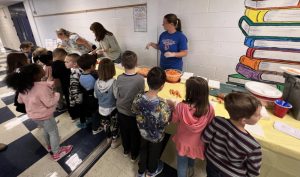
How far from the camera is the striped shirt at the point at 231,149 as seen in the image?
0.80 meters

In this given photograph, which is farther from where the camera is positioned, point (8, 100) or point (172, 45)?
point (8, 100)

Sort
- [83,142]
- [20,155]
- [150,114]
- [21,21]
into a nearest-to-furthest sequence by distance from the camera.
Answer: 1. [150,114]
2. [20,155]
3. [83,142]
4. [21,21]

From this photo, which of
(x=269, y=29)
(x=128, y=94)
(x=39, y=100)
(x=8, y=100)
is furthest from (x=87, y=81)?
(x=8, y=100)

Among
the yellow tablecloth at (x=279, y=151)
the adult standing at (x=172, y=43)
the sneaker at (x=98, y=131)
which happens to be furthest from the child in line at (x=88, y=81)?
the yellow tablecloth at (x=279, y=151)

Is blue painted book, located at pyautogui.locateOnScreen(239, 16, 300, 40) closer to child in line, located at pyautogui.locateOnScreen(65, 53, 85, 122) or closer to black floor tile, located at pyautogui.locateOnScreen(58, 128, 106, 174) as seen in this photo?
child in line, located at pyautogui.locateOnScreen(65, 53, 85, 122)

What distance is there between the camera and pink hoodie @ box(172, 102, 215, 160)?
1.02m

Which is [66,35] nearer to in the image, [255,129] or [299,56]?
[255,129]

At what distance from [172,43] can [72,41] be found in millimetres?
1964

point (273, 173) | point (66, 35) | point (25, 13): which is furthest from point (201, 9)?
point (25, 13)

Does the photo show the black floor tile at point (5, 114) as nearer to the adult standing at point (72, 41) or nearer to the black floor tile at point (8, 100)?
the black floor tile at point (8, 100)

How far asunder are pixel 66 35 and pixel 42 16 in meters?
3.16

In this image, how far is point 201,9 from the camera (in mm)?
2154

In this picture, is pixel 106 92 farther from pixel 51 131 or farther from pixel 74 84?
pixel 51 131

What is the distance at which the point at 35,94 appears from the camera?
139 cm
